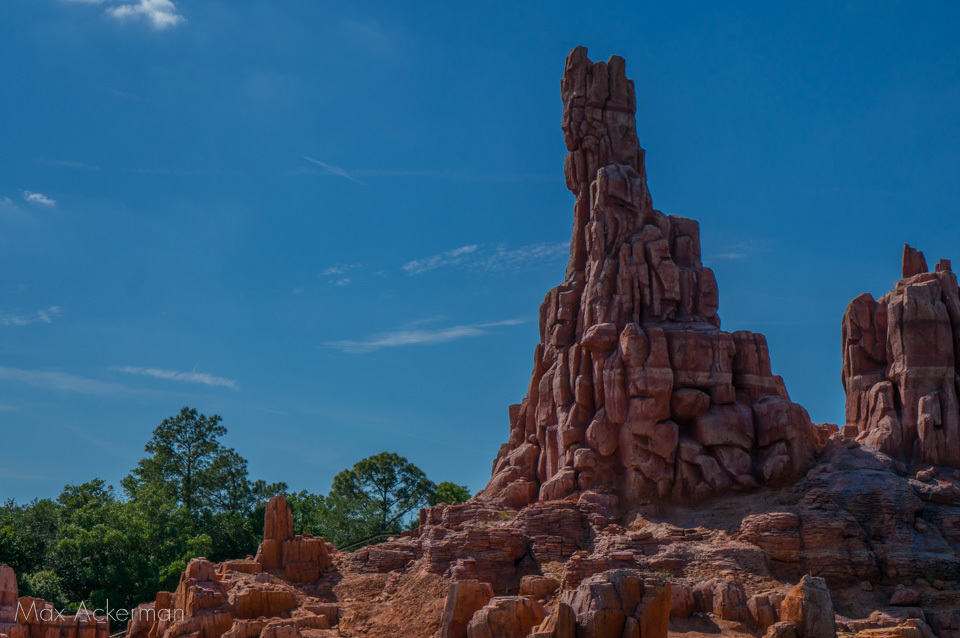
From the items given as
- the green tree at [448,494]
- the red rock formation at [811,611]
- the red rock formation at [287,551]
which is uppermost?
the green tree at [448,494]

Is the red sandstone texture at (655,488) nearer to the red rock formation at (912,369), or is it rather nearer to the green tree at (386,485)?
the red rock formation at (912,369)

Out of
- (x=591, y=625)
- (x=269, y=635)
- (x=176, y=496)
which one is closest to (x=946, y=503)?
(x=591, y=625)

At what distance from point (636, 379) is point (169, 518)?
33794 millimetres

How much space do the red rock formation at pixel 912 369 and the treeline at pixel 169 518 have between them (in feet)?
108

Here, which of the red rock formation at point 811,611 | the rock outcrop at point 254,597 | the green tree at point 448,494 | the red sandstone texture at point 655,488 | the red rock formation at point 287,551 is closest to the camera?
the red rock formation at point 811,611

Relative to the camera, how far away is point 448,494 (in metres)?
84.8

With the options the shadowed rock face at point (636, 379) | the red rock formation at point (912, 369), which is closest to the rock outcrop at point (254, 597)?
the shadowed rock face at point (636, 379)

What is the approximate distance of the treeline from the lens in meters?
67.1

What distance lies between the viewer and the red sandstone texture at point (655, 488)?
44.6m

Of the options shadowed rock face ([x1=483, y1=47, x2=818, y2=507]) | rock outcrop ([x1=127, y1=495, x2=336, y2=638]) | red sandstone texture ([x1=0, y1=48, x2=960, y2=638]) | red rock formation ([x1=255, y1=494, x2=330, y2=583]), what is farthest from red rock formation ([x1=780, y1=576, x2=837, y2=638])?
red rock formation ([x1=255, y1=494, x2=330, y2=583])

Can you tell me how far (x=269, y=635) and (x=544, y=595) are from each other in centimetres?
1058

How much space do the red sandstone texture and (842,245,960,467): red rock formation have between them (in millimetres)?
90

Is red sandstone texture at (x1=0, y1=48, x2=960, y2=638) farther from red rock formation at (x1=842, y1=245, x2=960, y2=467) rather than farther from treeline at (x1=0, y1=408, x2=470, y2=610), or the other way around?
treeline at (x1=0, y1=408, x2=470, y2=610)

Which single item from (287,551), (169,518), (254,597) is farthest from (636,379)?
(169,518)
